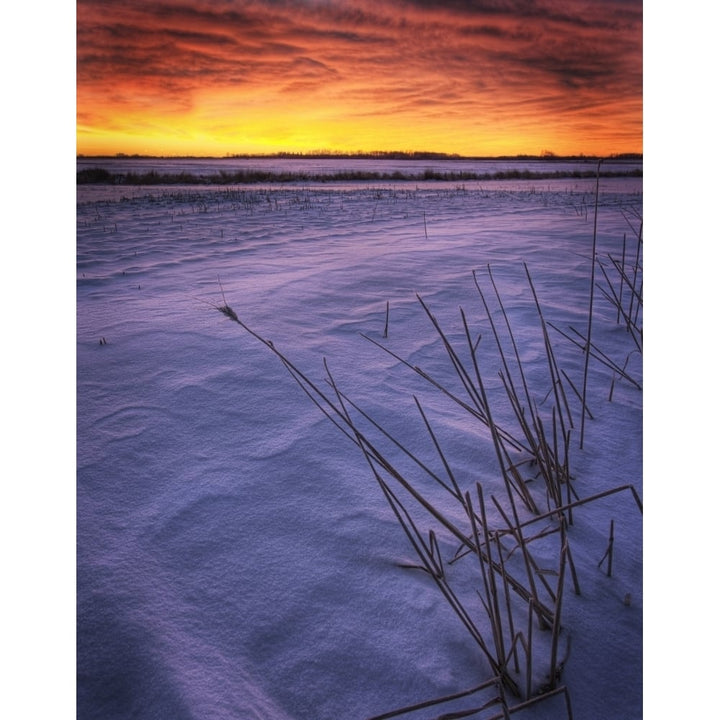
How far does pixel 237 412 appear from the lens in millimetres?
1414

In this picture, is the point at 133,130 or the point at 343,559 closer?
the point at 343,559

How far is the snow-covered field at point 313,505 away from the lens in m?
0.74

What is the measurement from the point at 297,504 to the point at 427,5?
2.78m

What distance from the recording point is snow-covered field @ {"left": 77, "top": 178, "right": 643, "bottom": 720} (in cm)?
74

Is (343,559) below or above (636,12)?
below

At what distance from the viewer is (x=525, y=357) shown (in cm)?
181

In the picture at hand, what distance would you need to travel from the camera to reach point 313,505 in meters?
1.07

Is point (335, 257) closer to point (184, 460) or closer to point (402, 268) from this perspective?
point (402, 268)

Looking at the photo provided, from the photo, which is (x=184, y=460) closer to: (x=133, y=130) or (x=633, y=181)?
(x=133, y=130)

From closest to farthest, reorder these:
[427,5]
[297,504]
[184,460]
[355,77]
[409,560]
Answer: [409,560], [297,504], [184,460], [427,5], [355,77]

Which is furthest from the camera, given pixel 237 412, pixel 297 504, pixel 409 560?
pixel 237 412
